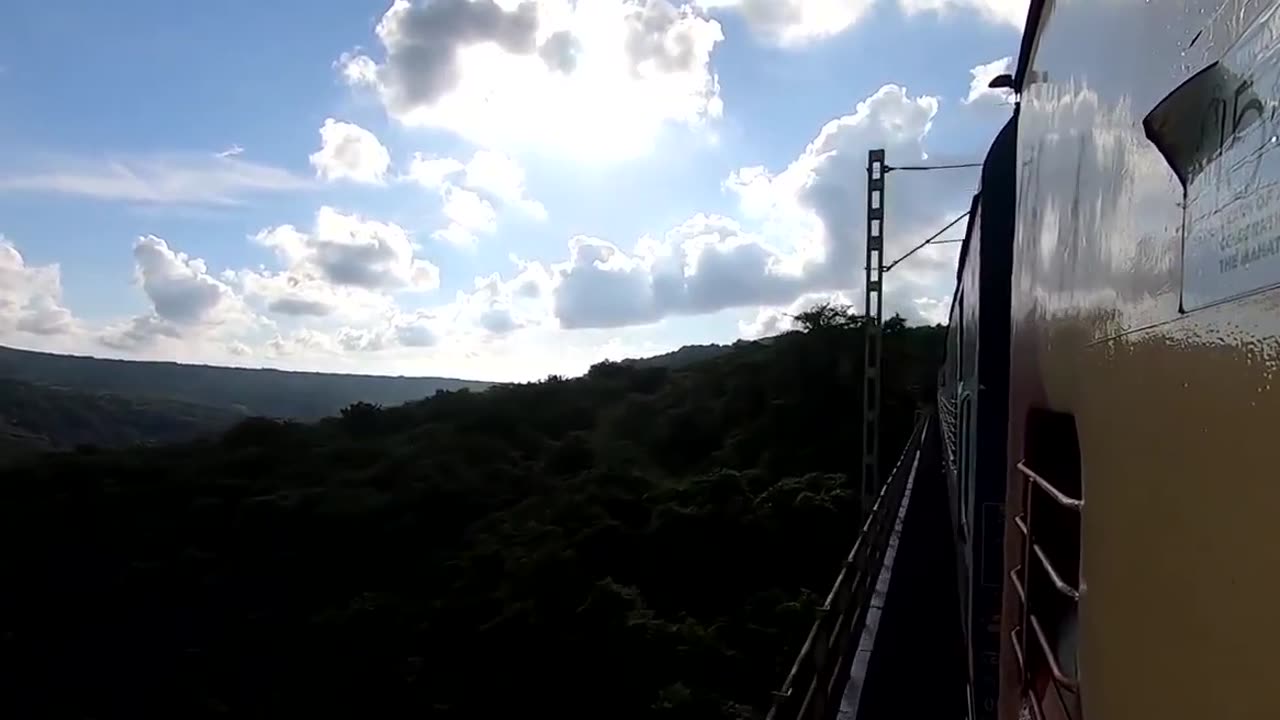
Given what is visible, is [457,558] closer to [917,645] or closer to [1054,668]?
[917,645]

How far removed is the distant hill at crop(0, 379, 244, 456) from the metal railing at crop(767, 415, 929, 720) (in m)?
61.8

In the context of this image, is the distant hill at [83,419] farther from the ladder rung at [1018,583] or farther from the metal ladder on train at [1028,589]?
the metal ladder on train at [1028,589]

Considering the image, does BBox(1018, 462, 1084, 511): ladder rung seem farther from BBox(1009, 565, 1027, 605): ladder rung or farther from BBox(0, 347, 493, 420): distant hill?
BBox(0, 347, 493, 420): distant hill

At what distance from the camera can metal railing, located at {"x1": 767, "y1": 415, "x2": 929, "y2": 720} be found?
16.0 feet

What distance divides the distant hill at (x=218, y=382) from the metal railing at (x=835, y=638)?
145 m

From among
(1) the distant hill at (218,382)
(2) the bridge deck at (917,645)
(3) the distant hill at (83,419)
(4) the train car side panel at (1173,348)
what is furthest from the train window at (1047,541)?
(1) the distant hill at (218,382)

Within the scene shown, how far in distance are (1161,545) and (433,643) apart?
74.5 ft

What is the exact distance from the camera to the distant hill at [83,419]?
7512cm

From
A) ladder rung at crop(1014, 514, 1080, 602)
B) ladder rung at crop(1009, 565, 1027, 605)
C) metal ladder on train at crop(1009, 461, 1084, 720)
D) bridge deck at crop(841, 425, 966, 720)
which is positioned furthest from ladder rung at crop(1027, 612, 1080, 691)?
bridge deck at crop(841, 425, 966, 720)

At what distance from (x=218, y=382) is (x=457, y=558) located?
15406 cm

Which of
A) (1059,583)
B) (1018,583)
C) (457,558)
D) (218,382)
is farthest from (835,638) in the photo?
(218,382)

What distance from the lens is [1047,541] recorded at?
2816mm

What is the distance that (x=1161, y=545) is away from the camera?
1.38 metres

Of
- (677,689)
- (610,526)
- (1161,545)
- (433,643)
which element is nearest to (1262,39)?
(1161,545)
